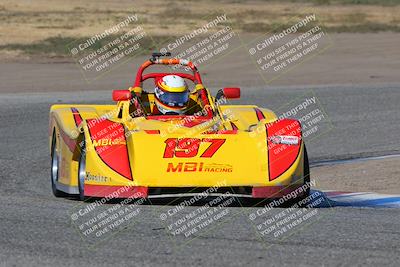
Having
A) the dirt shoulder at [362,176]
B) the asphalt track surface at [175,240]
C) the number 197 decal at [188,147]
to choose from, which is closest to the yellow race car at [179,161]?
the number 197 decal at [188,147]

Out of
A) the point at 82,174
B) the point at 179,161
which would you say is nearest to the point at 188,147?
the point at 179,161

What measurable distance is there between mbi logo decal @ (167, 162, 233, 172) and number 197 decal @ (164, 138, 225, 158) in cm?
12

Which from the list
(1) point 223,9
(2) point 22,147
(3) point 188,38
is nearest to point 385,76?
(3) point 188,38

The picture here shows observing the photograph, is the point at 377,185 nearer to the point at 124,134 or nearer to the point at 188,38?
the point at 124,134

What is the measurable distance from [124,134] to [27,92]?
507 inches

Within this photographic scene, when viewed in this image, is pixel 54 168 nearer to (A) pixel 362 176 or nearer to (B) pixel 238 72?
(A) pixel 362 176

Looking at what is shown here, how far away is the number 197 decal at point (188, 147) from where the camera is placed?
10.5 meters

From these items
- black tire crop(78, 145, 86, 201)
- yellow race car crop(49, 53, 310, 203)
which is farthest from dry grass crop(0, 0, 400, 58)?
black tire crop(78, 145, 86, 201)

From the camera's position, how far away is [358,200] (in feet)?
38.7

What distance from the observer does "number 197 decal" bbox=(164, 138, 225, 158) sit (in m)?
10.5

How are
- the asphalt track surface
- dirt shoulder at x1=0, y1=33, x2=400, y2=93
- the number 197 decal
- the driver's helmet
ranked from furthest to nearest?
dirt shoulder at x1=0, y1=33, x2=400, y2=93, the driver's helmet, the number 197 decal, the asphalt track surface

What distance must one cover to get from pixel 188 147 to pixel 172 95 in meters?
1.87

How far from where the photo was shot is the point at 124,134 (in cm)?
1088

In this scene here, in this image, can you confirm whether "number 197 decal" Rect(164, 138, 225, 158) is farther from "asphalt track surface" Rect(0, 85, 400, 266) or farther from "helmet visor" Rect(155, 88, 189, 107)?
"helmet visor" Rect(155, 88, 189, 107)
